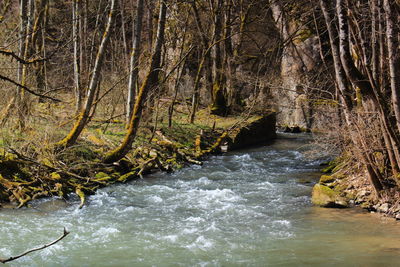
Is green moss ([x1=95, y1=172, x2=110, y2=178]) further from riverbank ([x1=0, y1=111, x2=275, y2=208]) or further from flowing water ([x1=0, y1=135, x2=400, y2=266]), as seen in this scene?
flowing water ([x1=0, y1=135, x2=400, y2=266])

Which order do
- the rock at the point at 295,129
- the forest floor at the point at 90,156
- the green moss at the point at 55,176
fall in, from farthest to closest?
the rock at the point at 295,129 < the green moss at the point at 55,176 < the forest floor at the point at 90,156

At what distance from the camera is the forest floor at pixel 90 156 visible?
34.1ft

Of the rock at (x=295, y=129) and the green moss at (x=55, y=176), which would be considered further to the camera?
the rock at (x=295, y=129)

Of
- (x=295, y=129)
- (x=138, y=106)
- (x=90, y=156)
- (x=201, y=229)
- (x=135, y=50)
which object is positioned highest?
(x=135, y=50)

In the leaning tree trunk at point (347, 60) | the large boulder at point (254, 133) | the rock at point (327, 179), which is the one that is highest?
the leaning tree trunk at point (347, 60)

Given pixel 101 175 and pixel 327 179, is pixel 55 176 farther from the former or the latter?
pixel 327 179

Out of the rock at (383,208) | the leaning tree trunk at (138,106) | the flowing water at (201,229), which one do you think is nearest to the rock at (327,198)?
the flowing water at (201,229)

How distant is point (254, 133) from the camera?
20.6 metres

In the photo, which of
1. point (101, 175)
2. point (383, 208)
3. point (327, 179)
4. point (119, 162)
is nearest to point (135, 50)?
point (119, 162)

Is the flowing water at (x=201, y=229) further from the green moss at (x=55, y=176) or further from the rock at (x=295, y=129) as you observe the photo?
the rock at (x=295, y=129)

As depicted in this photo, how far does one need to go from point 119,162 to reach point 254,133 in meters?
8.73

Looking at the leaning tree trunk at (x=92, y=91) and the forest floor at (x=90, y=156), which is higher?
the leaning tree trunk at (x=92, y=91)

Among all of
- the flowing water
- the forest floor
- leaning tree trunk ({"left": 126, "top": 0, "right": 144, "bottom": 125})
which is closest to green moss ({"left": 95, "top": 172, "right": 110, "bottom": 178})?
the forest floor

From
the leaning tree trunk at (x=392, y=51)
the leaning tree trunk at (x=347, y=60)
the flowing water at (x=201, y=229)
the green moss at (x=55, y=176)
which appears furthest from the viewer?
the green moss at (x=55, y=176)
